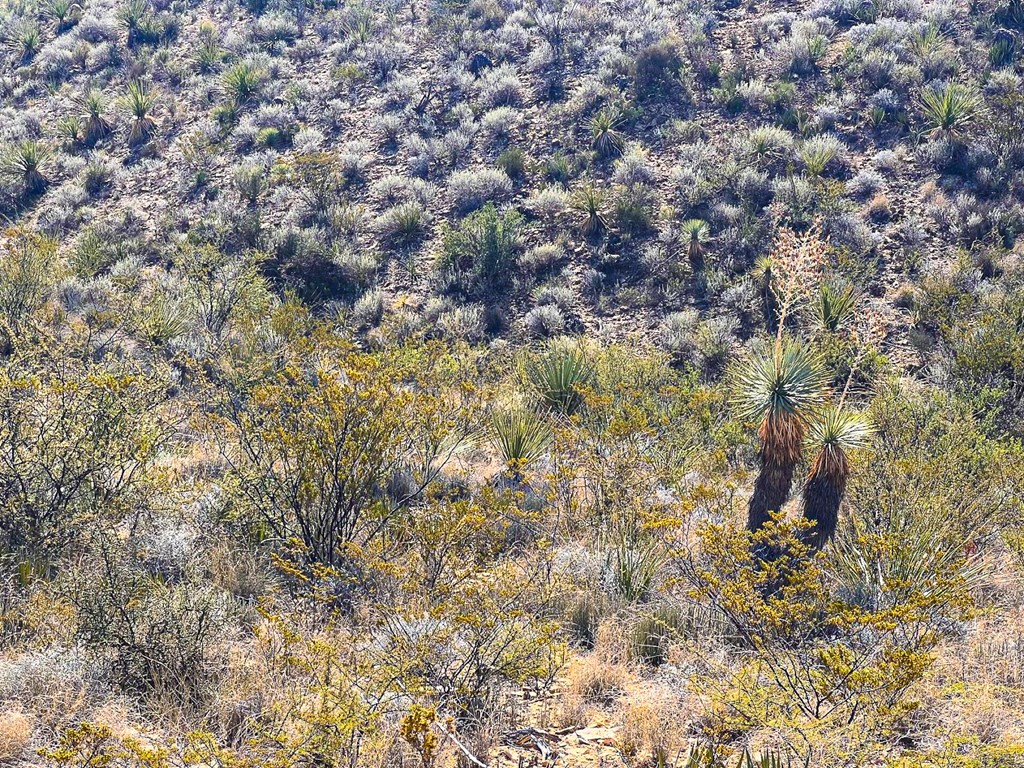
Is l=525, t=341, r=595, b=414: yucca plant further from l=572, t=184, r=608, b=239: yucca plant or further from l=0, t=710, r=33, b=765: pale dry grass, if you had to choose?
l=0, t=710, r=33, b=765: pale dry grass

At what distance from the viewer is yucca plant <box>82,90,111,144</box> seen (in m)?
24.3

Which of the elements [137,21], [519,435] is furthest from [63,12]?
[519,435]

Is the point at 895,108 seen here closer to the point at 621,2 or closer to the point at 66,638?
the point at 621,2

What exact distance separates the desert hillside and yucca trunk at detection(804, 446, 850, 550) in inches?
1.2

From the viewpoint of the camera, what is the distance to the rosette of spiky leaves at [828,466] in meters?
7.28

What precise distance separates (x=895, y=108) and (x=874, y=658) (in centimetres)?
1972

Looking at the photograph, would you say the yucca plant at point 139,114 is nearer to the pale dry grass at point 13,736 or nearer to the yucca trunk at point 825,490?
the pale dry grass at point 13,736

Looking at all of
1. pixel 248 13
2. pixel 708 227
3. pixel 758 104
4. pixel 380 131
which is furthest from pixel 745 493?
pixel 248 13

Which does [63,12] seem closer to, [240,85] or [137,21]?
[137,21]

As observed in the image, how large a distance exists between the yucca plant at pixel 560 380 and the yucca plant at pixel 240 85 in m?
18.0

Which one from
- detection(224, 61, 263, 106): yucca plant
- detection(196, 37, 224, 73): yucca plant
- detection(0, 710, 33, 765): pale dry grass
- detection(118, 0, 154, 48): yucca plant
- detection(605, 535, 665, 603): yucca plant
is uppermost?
detection(118, 0, 154, 48): yucca plant

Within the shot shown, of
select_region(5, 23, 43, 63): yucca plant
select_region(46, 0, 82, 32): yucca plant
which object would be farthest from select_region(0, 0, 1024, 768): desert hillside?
select_region(46, 0, 82, 32): yucca plant

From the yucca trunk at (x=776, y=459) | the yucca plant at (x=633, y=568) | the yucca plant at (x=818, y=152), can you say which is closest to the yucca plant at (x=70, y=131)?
the yucca plant at (x=818, y=152)

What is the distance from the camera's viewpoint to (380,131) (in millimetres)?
A: 23438
